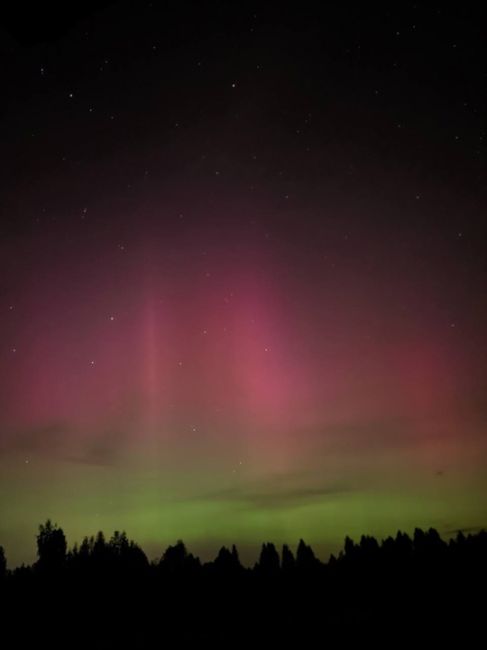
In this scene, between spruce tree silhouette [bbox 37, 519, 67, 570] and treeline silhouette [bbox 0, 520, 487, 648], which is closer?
treeline silhouette [bbox 0, 520, 487, 648]

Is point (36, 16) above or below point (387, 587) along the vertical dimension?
above

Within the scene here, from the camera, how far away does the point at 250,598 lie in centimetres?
3875

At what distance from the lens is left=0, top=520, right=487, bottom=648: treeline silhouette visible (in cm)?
2264

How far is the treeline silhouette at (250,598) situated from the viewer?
22.6 meters

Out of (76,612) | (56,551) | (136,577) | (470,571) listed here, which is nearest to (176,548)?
(56,551)

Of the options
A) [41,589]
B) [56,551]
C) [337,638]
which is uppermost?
[56,551]

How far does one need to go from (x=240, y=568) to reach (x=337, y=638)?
43.1 meters

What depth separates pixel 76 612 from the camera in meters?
32.7

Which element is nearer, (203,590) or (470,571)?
(470,571)

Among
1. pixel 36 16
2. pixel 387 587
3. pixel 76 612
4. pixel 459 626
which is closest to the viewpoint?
pixel 36 16

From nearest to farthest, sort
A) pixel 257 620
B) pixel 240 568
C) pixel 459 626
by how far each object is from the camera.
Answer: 1. pixel 459 626
2. pixel 257 620
3. pixel 240 568

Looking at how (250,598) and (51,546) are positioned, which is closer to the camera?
(250,598)

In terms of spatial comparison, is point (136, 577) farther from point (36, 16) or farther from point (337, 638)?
point (36, 16)

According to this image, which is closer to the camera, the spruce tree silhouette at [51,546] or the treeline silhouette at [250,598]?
the treeline silhouette at [250,598]
